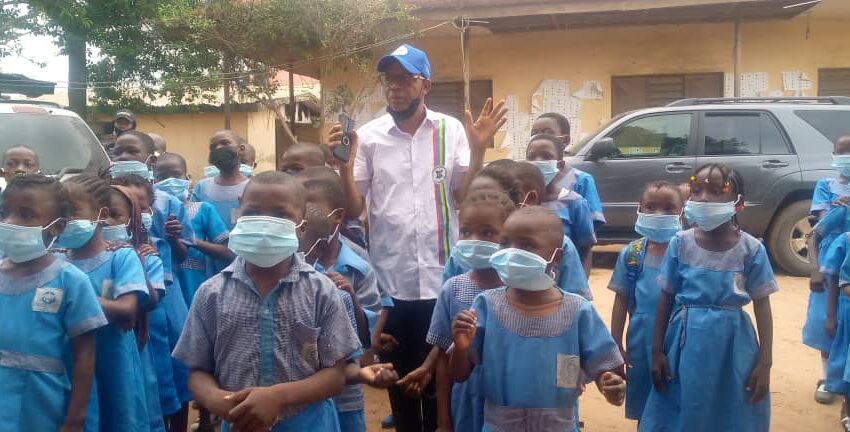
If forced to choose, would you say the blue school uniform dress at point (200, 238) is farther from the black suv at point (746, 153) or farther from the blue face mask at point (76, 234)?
the black suv at point (746, 153)

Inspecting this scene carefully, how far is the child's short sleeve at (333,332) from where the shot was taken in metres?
2.29

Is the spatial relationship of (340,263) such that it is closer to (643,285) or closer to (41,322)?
(41,322)

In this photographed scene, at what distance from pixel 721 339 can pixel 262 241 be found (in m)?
2.14

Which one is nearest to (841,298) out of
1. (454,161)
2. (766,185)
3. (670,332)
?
(670,332)

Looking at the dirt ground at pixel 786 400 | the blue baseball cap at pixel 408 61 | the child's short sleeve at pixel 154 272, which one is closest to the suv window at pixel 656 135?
the dirt ground at pixel 786 400

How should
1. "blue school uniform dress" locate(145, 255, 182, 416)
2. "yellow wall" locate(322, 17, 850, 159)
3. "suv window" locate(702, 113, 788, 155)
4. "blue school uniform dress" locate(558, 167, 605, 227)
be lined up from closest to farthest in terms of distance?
"blue school uniform dress" locate(145, 255, 182, 416), "blue school uniform dress" locate(558, 167, 605, 227), "suv window" locate(702, 113, 788, 155), "yellow wall" locate(322, 17, 850, 159)

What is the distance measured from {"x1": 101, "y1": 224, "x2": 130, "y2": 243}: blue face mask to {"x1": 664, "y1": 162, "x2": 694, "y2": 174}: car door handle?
669 centimetres

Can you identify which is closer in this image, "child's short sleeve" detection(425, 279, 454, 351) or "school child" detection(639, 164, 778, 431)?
"child's short sleeve" detection(425, 279, 454, 351)

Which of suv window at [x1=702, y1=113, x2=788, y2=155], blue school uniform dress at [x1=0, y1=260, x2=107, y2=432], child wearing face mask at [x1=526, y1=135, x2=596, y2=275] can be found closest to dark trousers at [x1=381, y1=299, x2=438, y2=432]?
child wearing face mask at [x1=526, y1=135, x2=596, y2=275]

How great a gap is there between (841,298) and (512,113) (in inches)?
330

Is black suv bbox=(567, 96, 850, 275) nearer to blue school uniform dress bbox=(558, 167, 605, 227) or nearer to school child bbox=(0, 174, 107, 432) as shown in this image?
blue school uniform dress bbox=(558, 167, 605, 227)

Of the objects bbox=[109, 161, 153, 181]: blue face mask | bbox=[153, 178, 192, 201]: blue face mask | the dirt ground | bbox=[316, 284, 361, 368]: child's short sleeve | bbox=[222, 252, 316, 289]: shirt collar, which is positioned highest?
bbox=[109, 161, 153, 181]: blue face mask

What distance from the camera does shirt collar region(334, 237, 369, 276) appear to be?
10.0ft

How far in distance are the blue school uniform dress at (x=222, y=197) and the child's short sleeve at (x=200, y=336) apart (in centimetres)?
247
